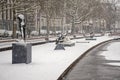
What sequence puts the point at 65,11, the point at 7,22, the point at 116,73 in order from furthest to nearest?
1. the point at 7,22
2. the point at 65,11
3. the point at 116,73

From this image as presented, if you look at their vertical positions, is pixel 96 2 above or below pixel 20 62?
above

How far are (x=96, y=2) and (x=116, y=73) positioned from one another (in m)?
57.9

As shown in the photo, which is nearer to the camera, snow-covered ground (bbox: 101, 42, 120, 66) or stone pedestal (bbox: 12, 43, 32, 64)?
stone pedestal (bbox: 12, 43, 32, 64)

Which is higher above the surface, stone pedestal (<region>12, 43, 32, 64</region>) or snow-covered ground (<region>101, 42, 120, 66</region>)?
stone pedestal (<region>12, 43, 32, 64</region>)

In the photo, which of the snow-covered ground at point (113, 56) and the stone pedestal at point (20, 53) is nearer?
the stone pedestal at point (20, 53)

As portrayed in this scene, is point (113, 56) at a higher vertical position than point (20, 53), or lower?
lower

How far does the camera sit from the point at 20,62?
58.6 feet

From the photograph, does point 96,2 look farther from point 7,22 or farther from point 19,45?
point 19,45

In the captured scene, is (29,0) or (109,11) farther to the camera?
(109,11)

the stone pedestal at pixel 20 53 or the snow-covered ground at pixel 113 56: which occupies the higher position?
the stone pedestal at pixel 20 53

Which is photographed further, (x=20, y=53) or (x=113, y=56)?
(x=113, y=56)

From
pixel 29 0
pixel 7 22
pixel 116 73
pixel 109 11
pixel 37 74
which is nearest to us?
pixel 37 74

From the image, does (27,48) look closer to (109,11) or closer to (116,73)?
(116,73)

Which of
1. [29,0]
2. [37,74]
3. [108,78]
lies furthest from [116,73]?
[29,0]
